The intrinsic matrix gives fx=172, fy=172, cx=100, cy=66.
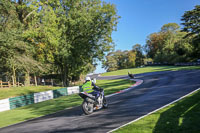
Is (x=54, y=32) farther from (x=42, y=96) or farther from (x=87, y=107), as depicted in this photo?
(x=87, y=107)

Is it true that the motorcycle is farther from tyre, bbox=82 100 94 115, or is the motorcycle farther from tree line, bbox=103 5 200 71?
tree line, bbox=103 5 200 71

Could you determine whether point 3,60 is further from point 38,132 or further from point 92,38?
point 38,132

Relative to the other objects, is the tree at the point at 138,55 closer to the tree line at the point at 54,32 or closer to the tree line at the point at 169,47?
the tree line at the point at 169,47

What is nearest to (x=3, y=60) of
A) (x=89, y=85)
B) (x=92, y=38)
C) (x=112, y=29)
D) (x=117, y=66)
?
(x=92, y=38)

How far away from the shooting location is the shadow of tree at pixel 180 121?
531 cm

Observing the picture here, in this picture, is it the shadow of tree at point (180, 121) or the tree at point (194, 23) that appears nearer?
the shadow of tree at point (180, 121)

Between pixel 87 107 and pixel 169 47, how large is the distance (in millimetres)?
74843

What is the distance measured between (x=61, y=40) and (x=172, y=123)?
22147 millimetres

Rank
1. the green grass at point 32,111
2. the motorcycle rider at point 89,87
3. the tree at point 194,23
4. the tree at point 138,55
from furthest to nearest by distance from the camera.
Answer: the tree at point 138,55, the tree at point 194,23, the green grass at point 32,111, the motorcycle rider at point 89,87

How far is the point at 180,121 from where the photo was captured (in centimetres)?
600

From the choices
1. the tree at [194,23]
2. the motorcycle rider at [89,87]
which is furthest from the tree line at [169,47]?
the motorcycle rider at [89,87]

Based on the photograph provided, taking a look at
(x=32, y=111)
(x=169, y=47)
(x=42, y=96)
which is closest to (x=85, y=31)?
(x=42, y=96)

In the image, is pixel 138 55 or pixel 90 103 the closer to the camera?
pixel 90 103

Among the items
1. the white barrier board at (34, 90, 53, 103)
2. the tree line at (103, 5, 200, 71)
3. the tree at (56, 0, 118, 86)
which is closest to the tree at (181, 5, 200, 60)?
the tree line at (103, 5, 200, 71)
